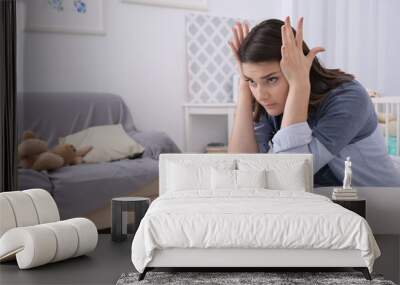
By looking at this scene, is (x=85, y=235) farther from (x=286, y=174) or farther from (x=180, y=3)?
(x=180, y=3)

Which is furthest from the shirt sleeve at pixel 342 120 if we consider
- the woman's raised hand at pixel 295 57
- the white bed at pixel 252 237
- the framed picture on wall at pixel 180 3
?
the white bed at pixel 252 237

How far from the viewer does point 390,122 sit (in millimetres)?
6320

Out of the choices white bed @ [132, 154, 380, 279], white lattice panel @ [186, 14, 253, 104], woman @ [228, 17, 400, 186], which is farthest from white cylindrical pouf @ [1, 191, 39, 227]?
woman @ [228, 17, 400, 186]

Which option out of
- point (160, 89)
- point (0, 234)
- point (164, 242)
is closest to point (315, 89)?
point (160, 89)

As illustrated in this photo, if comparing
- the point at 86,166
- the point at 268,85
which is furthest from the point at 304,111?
the point at 86,166

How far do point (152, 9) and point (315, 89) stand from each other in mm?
1690

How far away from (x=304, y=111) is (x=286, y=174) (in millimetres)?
790

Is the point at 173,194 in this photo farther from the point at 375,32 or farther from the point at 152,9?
the point at 375,32

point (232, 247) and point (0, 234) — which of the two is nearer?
point (232, 247)

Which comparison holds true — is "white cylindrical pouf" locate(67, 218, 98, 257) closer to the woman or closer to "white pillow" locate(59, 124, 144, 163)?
"white pillow" locate(59, 124, 144, 163)

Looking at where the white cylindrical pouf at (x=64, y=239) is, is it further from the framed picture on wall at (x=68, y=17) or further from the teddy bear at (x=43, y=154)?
the framed picture on wall at (x=68, y=17)

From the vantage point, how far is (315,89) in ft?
20.5

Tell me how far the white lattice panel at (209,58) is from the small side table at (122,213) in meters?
1.17

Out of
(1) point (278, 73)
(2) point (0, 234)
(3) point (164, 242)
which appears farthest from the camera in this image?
(1) point (278, 73)
